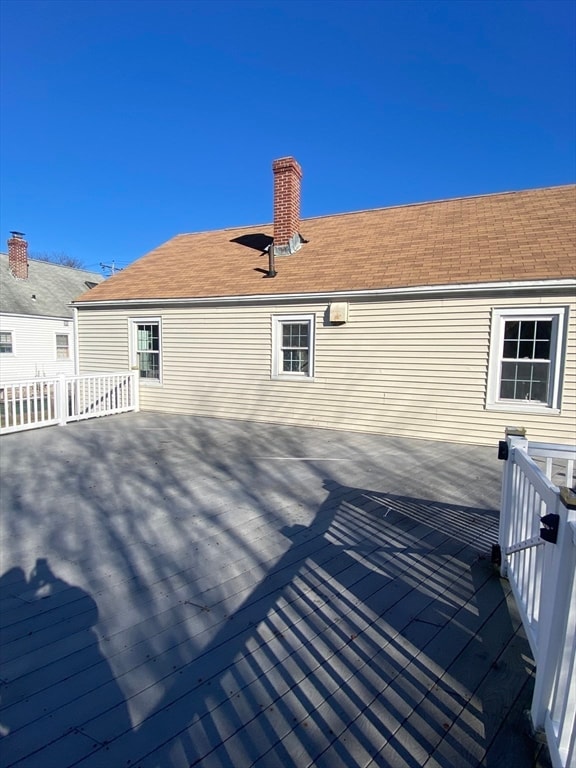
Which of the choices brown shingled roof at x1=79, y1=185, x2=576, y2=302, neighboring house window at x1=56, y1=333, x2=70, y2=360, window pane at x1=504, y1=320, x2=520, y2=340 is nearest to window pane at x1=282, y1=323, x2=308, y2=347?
brown shingled roof at x1=79, y1=185, x2=576, y2=302

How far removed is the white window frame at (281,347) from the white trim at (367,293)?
354 millimetres

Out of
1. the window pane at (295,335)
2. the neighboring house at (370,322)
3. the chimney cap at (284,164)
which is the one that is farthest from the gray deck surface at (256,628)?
the chimney cap at (284,164)

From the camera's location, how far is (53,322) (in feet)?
62.0

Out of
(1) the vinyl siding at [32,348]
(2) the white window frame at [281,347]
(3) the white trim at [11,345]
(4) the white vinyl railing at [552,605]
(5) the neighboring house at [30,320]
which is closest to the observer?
(4) the white vinyl railing at [552,605]

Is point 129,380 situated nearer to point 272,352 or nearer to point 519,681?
point 272,352

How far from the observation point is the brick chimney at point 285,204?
962 centimetres

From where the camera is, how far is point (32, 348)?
711 inches

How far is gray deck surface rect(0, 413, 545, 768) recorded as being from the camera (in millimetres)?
1591

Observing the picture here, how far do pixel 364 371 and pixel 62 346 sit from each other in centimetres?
1647

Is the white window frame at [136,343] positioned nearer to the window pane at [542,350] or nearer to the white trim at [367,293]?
the white trim at [367,293]

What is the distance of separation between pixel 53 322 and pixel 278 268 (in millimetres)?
13916

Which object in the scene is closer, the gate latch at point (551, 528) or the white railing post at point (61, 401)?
the gate latch at point (551, 528)

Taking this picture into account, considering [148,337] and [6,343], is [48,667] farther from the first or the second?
[6,343]

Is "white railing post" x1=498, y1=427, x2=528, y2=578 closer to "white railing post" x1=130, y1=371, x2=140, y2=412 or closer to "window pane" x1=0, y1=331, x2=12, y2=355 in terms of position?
"white railing post" x1=130, y1=371, x2=140, y2=412
